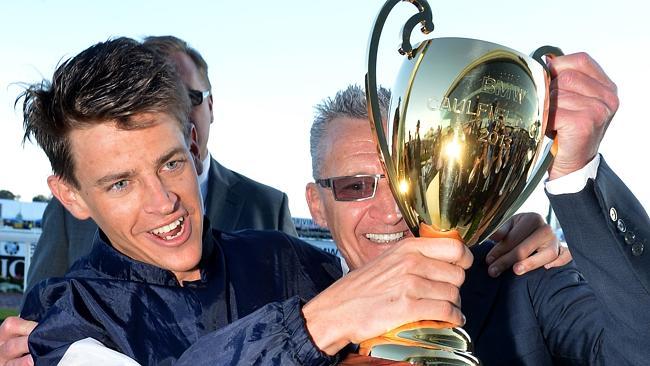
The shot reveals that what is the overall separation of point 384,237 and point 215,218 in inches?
75.0

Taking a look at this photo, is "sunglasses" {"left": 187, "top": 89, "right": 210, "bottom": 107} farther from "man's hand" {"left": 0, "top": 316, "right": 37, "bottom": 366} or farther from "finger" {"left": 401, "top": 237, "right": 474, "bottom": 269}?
"finger" {"left": 401, "top": 237, "right": 474, "bottom": 269}

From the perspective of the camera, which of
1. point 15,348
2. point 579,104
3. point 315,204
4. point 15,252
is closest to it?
point 579,104

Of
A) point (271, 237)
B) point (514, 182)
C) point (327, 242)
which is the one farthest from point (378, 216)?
point (327, 242)

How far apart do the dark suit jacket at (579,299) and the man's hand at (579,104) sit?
8 cm

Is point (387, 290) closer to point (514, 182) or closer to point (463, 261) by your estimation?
point (463, 261)

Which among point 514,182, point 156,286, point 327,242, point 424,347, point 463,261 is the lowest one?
point 327,242

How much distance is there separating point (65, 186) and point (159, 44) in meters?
1.92

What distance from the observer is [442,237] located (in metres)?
1.33

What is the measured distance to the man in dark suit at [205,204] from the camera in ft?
12.3

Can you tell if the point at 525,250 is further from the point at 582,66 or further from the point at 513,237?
the point at 582,66

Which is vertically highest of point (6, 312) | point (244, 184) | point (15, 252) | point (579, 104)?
point (579, 104)

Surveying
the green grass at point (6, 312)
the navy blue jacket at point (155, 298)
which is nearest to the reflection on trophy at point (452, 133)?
the navy blue jacket at point (155, 298)

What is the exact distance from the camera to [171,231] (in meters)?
1.88

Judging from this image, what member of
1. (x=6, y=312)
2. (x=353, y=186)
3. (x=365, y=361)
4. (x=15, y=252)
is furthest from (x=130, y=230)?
(x=6, y=312)
